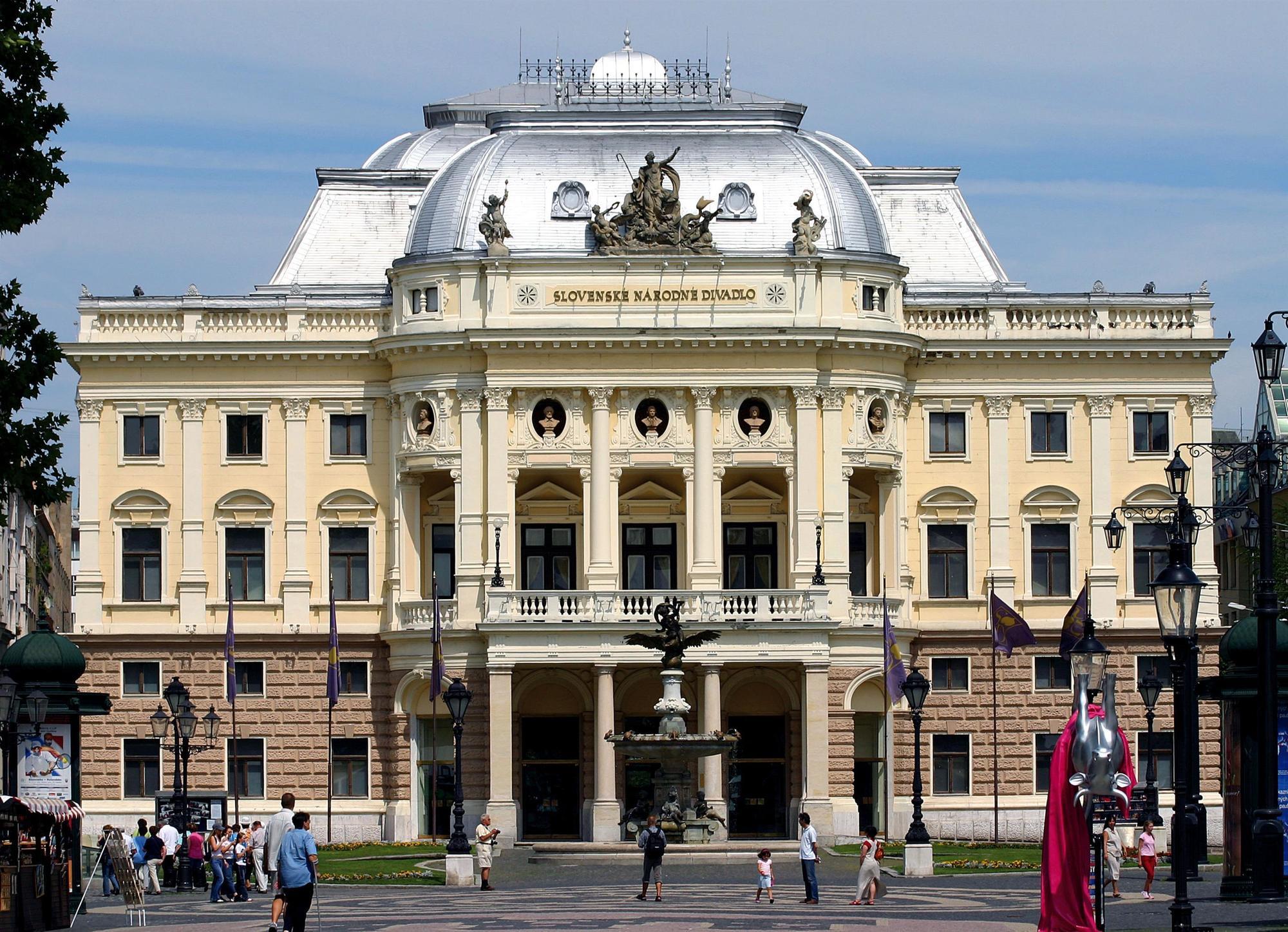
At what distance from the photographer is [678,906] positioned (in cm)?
5200

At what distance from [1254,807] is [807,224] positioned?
39.9 metres

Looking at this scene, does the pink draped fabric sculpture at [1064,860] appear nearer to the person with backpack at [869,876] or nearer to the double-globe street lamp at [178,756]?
the person with backpack at [869,876]

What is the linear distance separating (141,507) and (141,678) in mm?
5170

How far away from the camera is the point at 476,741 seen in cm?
7831

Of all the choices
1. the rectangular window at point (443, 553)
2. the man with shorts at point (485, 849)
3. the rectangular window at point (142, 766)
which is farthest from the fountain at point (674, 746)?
the rectangular window at point (142, 766)

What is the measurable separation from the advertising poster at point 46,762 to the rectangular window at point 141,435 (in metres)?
32.5

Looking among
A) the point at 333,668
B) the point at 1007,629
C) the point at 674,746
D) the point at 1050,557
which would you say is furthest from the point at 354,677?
the point at 1050,557

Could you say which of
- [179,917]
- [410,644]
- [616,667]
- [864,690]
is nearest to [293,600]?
[410,644]

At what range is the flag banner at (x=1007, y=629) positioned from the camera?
76.6 meters

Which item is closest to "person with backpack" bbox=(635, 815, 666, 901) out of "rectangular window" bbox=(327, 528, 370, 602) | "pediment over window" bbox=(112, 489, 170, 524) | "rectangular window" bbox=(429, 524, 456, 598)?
"rectangular window" bbox=(429, 524, 456, 598)

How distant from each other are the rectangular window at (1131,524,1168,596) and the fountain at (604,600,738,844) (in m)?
16.7

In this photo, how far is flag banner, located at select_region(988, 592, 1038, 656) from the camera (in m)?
76.6

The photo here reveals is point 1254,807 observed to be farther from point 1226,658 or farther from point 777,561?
point 777,561

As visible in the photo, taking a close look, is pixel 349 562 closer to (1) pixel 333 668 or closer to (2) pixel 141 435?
(1) pixel 333 668
